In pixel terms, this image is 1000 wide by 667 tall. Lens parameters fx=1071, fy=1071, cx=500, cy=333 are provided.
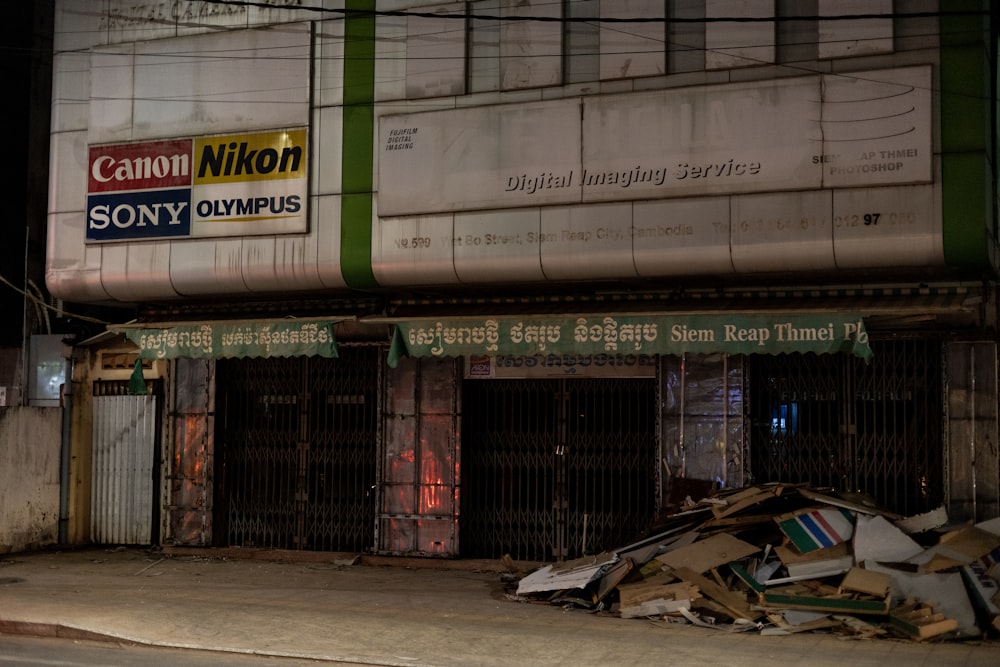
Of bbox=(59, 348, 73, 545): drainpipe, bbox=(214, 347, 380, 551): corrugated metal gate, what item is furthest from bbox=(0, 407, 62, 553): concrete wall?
bbox=(214, 347, 380, 551): corrugated metal gate

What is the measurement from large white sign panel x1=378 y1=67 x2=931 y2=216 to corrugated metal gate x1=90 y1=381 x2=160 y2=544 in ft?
19.2

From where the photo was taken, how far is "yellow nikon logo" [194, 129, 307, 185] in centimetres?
1460

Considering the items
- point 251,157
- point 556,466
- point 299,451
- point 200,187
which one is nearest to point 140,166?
point 200,187

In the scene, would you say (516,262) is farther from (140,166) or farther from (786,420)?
(140,166)

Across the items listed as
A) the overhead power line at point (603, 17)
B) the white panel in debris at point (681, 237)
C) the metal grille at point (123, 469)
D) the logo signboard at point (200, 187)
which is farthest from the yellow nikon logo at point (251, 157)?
the white panel in debris at point (681, 237)

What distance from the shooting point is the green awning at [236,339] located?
14.3 m

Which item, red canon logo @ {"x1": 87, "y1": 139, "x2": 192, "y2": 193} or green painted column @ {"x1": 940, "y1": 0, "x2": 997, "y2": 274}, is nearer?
green painted column @ {"x1": 940, "y1": 0, "x2": 997, "y2": 274}

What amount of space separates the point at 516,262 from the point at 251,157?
4238mm

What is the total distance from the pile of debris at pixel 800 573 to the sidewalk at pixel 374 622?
0.86 ft

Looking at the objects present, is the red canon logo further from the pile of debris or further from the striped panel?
the striped panel

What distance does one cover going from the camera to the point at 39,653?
9.75 m

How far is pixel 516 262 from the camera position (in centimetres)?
1333

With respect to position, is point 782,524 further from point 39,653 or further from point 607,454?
point 39,653

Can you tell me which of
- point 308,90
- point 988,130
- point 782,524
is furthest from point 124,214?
point 988,130
